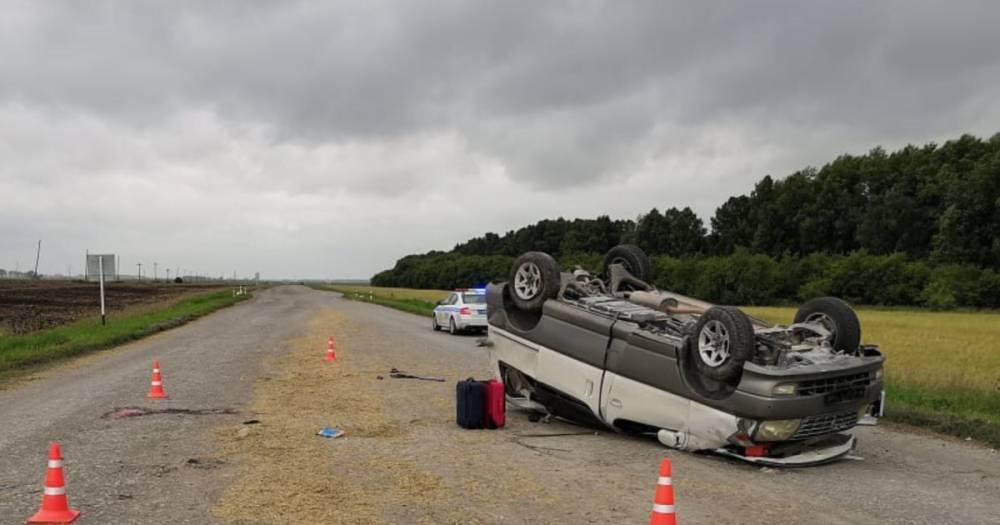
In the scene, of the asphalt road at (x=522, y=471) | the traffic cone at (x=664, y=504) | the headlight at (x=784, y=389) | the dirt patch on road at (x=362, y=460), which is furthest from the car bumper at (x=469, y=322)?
the traffic cone at (x=664, y=504)

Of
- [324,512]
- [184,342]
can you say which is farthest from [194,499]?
[184,342]

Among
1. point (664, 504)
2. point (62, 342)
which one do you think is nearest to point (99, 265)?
point (62, 342)

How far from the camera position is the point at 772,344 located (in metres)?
7.34

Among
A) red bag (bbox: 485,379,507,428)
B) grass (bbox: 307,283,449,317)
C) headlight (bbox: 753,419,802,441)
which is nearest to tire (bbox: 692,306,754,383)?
headlight (bbox: 753,419,802,441)

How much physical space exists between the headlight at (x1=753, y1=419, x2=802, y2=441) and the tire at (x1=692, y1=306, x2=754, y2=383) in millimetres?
479

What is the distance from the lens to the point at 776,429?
682cm

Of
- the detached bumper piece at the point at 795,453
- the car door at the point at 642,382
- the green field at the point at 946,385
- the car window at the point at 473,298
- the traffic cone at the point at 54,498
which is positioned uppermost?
the car window at the point at 473,298

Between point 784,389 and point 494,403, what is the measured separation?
342 cm

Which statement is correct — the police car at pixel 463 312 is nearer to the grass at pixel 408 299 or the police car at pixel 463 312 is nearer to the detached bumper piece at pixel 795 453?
the grass at pixel 408 299

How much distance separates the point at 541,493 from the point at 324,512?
1723 millimetres

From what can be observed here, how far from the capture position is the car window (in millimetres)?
24409

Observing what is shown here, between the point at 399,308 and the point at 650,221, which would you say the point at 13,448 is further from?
the point at 650,221

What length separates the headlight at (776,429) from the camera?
22.3 ft

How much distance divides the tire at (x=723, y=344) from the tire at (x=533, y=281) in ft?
6.96
